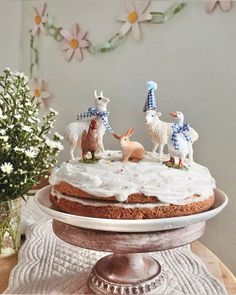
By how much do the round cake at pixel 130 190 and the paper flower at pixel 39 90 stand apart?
0.92 m

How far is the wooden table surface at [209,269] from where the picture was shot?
2.84 feet

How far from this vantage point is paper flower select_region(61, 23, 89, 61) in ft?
4.97

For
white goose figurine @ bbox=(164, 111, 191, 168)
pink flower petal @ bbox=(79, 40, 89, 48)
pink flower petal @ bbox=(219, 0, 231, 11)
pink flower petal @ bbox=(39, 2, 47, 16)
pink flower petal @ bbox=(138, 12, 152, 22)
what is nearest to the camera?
white goose figurine @ bbox=(164, 111, 191, 168)

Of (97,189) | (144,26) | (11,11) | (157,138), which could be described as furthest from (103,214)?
(11,11)

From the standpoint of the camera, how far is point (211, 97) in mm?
1295

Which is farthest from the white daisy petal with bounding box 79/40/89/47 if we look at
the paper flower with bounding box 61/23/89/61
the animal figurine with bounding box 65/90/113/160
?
the animal figurine with bounding box 65/90/113/160

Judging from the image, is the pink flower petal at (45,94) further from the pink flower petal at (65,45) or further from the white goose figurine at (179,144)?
the white goose figurine at (179,144)

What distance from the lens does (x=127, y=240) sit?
2.23 feet

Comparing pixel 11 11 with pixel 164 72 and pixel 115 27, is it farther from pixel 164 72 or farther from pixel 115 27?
pixel 164 72

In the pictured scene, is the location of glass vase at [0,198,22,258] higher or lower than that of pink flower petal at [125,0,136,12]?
lower

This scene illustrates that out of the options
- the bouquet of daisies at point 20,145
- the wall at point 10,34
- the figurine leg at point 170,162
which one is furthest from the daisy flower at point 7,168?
the wall at point 10,34

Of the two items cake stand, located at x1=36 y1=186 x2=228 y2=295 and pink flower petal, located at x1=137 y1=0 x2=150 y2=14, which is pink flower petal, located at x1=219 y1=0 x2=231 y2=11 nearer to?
pink flower petal, located at x1=137 y1=0 x2=150 y2=14

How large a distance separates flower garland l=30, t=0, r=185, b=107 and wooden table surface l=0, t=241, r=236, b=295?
0.78 m

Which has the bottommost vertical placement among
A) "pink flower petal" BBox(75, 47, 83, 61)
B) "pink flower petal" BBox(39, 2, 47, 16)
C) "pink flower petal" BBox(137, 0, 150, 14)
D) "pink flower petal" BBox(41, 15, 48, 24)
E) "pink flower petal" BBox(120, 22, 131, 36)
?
"pink flower petal" BBox(75, 47, 83, 61)
